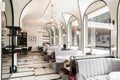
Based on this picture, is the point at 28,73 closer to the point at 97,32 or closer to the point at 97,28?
the point at 97,32

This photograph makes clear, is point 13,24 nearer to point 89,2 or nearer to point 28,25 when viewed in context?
point 89,2

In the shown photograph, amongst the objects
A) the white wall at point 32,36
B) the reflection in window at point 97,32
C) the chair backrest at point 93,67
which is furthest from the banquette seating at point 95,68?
the white wall at point 32,36

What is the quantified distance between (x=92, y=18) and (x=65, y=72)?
419cm

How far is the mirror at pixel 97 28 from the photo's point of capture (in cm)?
531

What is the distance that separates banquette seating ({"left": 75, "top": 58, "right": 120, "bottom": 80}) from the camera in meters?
2.94

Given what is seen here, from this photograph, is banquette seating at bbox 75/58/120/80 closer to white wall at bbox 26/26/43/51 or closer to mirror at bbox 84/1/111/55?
mirror at bbox 84/1/111/55

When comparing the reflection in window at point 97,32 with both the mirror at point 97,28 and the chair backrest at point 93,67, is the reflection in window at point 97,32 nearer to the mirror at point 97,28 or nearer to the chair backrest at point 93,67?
the mirror at point 97,28

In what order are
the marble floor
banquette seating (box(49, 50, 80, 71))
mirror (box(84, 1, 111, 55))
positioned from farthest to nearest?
mirror (box(84, 1, 111, 55)), banquette seating (box(49, 50, 80, 71)), the marble floor

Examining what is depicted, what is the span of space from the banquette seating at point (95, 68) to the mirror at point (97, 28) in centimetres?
190

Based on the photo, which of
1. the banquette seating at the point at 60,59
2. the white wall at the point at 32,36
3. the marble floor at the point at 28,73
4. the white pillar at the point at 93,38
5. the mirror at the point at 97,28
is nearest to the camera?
the marble floor at the point at 28,73

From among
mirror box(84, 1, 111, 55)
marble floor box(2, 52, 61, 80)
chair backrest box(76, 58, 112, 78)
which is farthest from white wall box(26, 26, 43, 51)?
chair backrest box(76, 58, 112, 78)

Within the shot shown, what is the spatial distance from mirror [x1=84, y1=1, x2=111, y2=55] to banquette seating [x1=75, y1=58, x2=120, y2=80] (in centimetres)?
190

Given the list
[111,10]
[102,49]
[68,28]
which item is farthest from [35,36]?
[111,10]

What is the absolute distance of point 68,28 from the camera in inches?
384
